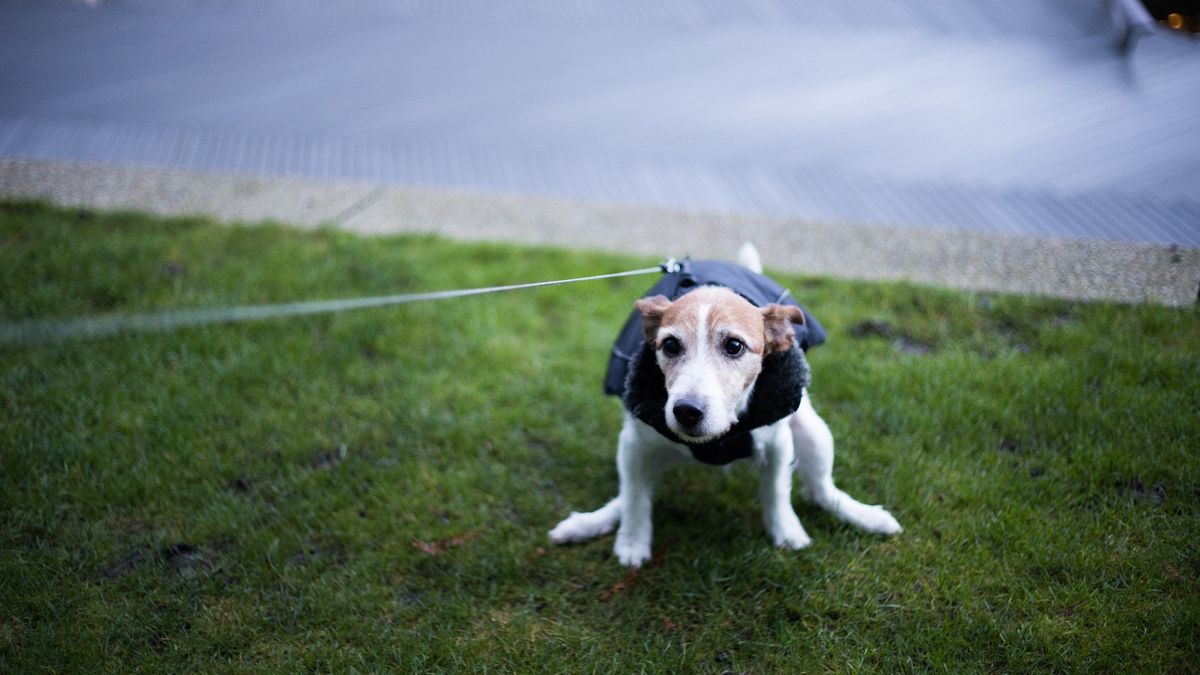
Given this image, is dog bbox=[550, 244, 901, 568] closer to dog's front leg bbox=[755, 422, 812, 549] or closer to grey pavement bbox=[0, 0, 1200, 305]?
dog's front leg bbox=[755, 422, 812, 549]

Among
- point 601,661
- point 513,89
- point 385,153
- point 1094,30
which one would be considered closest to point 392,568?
point 601,661

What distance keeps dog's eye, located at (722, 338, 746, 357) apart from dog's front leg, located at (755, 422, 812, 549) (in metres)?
0.45

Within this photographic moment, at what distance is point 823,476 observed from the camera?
3393 millimetres

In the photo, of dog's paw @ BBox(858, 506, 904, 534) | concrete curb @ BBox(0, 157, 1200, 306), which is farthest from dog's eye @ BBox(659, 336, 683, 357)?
concrete curb @ BBox(0, 157, 1200, 306)

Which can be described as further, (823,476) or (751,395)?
(823,476)

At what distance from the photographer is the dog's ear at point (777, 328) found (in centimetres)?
291

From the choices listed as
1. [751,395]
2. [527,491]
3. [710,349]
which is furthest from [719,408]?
[527,491]

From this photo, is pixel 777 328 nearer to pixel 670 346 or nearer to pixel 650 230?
pixel 670 346

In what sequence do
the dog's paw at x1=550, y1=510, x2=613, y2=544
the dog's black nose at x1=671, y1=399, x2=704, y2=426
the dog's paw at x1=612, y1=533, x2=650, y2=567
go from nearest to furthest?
1. the dog's black nose at x1=671, y1=399, x2=704, y2=426
2. the dog's paw at x1=612, y1=533, x2=650, y2=567
3. the dog's paw at x1=550, y1=510, x2=613, y2=544

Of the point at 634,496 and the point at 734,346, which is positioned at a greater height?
the point at 734,346

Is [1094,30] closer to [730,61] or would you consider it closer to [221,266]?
[730,61]

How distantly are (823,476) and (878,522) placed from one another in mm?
265

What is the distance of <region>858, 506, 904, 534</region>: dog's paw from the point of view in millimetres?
3354

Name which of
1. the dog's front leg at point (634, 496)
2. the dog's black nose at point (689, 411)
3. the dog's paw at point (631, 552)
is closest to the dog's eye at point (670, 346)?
the dog's black nose at point (689, 411)
